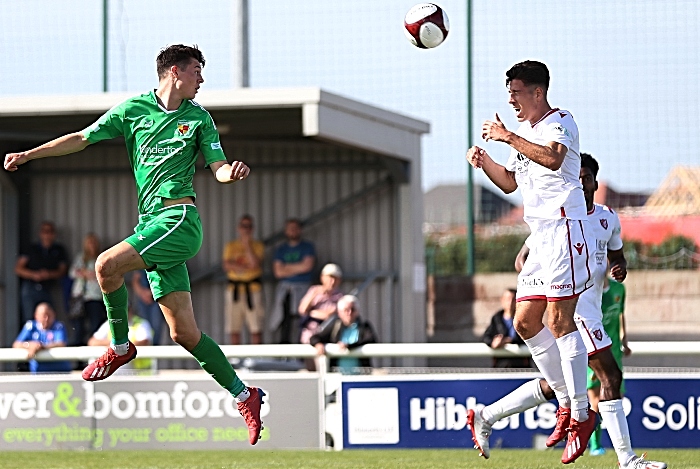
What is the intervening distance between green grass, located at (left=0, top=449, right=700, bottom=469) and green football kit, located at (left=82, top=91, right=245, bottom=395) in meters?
1.69

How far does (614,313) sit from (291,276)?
20.6 ft

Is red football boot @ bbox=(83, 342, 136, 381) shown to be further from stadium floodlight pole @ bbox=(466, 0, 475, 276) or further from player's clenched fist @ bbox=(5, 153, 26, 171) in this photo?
stadium floodlight pole @ bbox=(466, 0, 475, 276)

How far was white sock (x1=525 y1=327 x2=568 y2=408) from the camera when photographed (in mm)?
7891

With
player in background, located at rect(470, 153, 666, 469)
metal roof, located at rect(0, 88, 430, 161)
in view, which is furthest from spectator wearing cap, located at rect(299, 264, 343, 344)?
player in background, located at rect(470, 153, 666, 469)

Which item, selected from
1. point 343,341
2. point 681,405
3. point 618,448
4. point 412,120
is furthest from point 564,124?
point 412,120

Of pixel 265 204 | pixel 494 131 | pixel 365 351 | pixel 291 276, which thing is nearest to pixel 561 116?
pixel 494 131

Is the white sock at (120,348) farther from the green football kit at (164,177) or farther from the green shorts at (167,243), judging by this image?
the green shorts at (167,243)

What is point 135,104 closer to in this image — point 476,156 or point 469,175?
point 476,156

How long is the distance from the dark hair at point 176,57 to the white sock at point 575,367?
2711 mm

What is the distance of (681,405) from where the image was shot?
10789 mm

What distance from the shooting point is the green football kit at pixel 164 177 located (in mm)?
7559

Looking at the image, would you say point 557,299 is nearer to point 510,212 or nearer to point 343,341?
point 343,341

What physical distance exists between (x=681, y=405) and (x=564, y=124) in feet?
13.8

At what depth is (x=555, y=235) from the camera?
7.52 m
